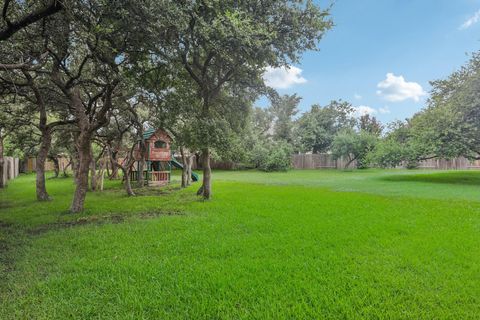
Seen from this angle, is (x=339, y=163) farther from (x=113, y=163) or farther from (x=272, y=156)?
(x=113, y=163)

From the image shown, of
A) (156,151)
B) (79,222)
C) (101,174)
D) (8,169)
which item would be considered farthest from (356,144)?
(8,169)

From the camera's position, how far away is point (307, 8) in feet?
20.4

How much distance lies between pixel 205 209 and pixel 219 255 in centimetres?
311

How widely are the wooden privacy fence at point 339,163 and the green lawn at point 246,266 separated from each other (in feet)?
63.5

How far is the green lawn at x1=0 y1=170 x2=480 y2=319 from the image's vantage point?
213cm

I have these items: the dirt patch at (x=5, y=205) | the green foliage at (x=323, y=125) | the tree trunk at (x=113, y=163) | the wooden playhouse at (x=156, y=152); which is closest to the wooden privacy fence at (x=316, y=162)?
the green foliage at (x=323, y=125)

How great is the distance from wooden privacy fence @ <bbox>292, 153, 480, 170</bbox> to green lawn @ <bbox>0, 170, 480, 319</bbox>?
19.4 m

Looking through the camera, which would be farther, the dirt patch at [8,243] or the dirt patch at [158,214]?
the dirt patch at [158,214]

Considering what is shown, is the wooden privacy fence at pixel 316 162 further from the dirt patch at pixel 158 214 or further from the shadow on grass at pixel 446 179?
the dirt patch at pixel 158 214

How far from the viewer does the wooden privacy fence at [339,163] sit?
22984mm

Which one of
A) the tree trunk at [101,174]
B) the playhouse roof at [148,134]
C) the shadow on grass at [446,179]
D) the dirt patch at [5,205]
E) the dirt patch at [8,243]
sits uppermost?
the playhouse roof at [148,134]

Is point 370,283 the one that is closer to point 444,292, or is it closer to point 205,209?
point 444,292

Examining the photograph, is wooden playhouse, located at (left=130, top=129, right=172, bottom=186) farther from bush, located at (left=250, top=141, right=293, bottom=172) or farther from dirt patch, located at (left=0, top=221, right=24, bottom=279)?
bush, located at (left=250, top=141, right=293, bottom=172)

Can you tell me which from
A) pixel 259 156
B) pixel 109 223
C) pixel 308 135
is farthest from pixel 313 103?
pixel 109 223
